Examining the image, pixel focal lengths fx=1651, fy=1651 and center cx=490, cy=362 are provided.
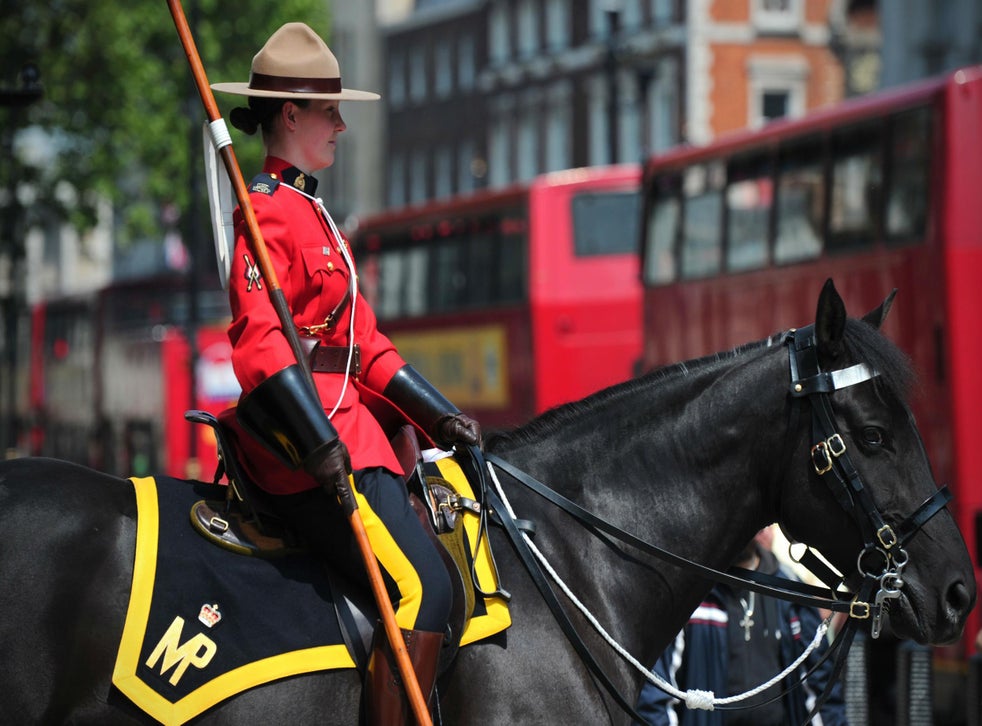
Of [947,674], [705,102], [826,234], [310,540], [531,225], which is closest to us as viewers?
[310,540]

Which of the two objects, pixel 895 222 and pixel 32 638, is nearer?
pixel 32 638

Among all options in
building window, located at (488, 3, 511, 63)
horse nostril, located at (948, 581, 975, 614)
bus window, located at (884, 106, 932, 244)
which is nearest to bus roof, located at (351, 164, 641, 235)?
bus window, located at (884, 106, 932, 244)

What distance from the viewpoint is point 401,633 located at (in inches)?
163

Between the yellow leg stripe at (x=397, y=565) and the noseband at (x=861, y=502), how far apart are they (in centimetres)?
116

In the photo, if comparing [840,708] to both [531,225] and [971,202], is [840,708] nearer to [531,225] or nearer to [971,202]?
[971,202]

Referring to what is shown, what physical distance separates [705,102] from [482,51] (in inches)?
549

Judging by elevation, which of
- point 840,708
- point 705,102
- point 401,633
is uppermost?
point 705,102

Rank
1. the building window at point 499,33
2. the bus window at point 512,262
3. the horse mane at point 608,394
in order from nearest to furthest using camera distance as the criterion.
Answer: the horse mane at point 608,394 → the bus window at point 512,262 → the building window at point 499,33

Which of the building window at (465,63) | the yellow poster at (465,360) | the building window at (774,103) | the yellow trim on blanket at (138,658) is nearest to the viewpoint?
the yellow trim on blanket at (138,658)

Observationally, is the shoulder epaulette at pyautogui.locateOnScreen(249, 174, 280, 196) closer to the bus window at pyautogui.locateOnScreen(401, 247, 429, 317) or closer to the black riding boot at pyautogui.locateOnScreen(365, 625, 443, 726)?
the black riding boot at pyautogui.locateOnScreen(365, 625, 443, 726)

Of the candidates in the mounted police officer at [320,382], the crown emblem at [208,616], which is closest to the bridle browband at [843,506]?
the mounted police officer at [320,382]

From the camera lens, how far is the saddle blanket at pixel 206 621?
160 inches

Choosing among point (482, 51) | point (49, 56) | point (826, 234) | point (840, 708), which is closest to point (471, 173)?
point (482, 51)

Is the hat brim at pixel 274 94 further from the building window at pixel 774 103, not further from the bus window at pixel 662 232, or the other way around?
the building window at pixel 774 103
